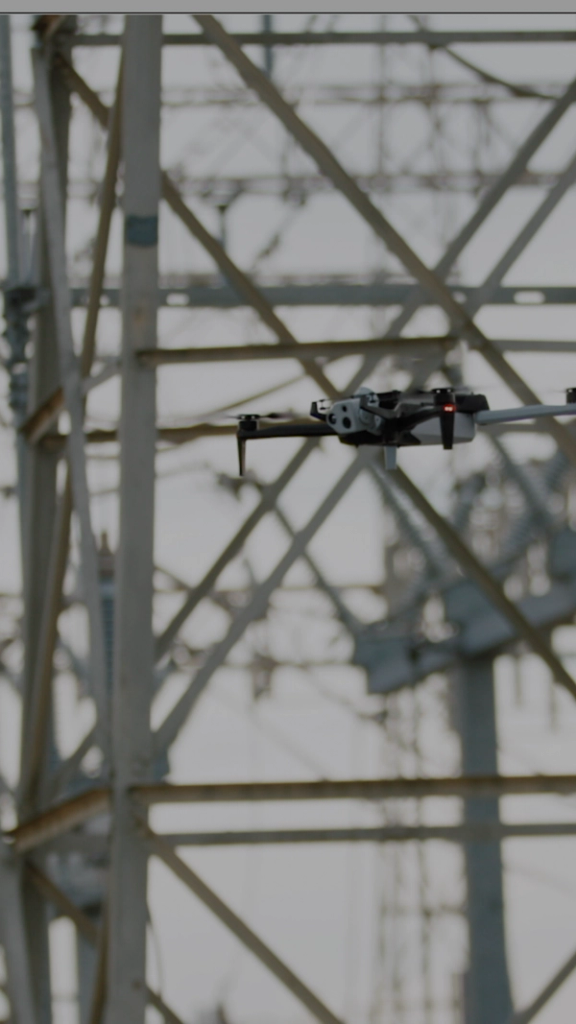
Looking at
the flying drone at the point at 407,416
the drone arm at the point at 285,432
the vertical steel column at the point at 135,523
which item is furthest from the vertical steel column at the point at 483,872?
the flying drone at the point at 407,416

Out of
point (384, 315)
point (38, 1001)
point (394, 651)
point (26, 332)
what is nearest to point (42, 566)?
point (26, 332)

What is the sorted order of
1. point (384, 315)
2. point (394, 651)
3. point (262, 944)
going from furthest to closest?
point (384, 315)
point (394, 651)
point (262, 944)

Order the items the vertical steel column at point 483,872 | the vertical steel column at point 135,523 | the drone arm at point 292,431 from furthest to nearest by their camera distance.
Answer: the vertical steel column at point 483,872 < the vertical steel column at point 135,523 < the drone arm at point 292,431

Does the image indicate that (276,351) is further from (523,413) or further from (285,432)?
(523,413)

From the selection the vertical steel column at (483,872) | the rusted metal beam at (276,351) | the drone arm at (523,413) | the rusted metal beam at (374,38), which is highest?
the rusted metal beam at (374,38)

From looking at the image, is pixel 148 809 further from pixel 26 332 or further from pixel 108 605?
pixel 108 605

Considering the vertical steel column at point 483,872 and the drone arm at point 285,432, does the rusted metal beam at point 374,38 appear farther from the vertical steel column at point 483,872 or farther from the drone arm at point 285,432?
the vertical steel column at point 483,872

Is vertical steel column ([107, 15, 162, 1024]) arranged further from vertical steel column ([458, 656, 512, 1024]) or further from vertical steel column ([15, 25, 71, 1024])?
vertical steel column ([458, 656, 512, 1024])

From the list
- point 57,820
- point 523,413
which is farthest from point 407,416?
point 57,820
